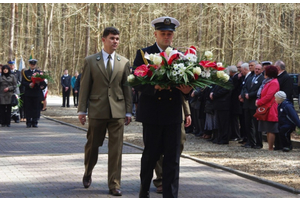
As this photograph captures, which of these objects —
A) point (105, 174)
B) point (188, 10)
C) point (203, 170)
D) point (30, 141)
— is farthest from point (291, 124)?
point (188, 10)

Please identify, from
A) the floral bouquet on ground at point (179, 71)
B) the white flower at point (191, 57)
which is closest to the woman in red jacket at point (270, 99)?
the floral bouquet on ground at point (179, 71)

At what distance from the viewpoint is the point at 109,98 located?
24.8 feet

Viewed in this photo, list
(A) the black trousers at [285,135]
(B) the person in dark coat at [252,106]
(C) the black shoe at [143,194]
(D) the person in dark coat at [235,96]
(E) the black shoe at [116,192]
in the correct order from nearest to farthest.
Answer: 1. (C) the black shoe at [143,194]
2. (E) the black shoe at [116,192]
3. (A) the black trousers at [285,135]
4. (B) the person in dark coat at [252,106]
5. (D) the person in dark coat at [235,96]

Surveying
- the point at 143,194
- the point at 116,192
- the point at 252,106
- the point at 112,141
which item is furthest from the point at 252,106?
the point at 143,194

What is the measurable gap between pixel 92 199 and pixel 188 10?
3957 cm

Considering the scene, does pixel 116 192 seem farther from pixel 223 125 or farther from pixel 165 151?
pixel 223 125

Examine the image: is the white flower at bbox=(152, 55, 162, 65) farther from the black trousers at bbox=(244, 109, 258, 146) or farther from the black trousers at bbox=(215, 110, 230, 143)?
the black trousers at bbox=(215, 110, 230, 143)

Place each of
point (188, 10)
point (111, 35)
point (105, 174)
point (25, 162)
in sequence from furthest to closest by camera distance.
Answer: point (188, 10)
point (25, 162)
point (105, 174)
point (111, 35)

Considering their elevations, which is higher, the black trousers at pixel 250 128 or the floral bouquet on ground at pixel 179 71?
the floral bouquet on ground at pixel 179 71

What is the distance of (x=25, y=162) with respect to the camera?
10.5m

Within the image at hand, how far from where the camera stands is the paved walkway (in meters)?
7.57

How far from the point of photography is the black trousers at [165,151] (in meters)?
6.65

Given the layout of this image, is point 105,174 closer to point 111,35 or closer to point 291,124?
point 111,35

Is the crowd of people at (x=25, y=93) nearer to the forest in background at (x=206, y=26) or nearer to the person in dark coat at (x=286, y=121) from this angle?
the person in dark coat at (x=286, y=121)
